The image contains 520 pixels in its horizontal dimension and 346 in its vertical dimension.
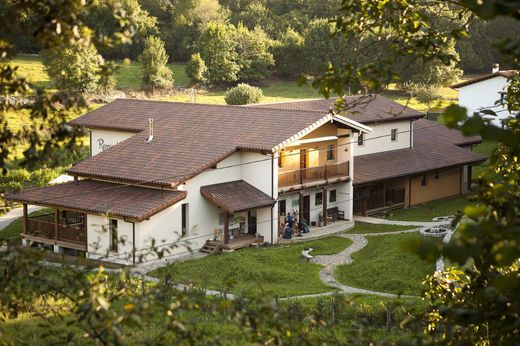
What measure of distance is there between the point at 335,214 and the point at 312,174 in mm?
2519

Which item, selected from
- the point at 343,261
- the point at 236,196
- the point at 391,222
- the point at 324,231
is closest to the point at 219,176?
the point at 236,196

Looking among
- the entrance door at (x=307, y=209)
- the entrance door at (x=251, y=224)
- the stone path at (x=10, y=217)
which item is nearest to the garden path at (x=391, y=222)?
the entrance door at (x=307, y=209)

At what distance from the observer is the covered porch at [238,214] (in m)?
31.1

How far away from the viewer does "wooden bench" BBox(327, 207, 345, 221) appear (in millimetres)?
36500

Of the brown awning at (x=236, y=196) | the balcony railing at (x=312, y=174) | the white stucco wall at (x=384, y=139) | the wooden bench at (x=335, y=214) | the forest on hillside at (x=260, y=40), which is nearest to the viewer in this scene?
the brown awning at (x=236, y=196)

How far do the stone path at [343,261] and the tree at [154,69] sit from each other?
32800 mm

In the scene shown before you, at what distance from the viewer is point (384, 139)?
40.8m

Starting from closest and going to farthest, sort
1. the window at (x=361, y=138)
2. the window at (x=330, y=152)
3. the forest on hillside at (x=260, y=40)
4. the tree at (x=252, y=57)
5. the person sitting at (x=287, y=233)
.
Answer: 1. the person sitting at (x=287, y=233)
2. the window at (x=330, y=152)
3. the window at (x=361, y=138)
4. the forest on hillside at (x=260, y=40)
5. the tree at (x=252, y=57)

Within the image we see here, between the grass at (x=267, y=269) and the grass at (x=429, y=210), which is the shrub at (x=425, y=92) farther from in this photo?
the grass at (x=267, y=269)

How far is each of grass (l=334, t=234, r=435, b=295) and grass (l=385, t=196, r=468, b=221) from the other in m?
6.74

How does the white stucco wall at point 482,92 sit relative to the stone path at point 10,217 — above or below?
above

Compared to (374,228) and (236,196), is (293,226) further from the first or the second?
(374,228)

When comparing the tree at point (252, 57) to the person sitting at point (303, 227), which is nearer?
the person sitting at point (303, 227)

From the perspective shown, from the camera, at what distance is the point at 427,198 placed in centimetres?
4097
